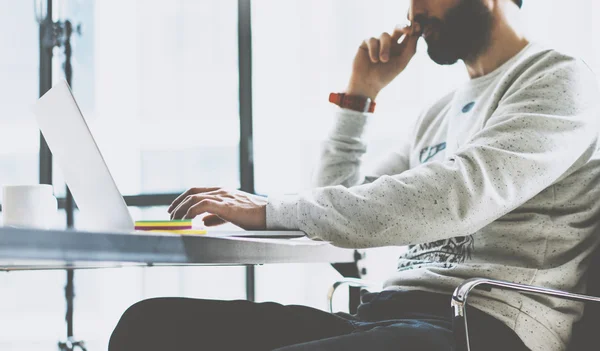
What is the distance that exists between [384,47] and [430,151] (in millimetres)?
350

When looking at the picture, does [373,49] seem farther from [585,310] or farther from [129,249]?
[129,249]

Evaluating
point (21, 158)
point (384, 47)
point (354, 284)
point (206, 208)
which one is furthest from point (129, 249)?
point (21, 158)

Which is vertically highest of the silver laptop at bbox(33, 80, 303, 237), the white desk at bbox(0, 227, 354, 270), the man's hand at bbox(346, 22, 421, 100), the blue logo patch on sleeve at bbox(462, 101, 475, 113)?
the man's hand at bbox(346, 22, 421, 100)

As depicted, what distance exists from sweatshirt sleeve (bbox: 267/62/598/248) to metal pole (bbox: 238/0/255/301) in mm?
2192

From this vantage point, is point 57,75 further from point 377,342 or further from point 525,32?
point 377,342

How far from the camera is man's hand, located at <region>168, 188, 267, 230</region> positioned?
1.11 metres

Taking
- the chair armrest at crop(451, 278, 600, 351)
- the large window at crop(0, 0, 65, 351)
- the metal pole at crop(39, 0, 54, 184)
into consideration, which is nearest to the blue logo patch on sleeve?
the chair armrest at crop(451, 278, 600, 351)

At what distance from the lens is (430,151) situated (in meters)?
1.80

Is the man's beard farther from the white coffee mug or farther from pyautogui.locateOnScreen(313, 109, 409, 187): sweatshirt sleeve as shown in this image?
the white coffee mug

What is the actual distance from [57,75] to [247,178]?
123cm

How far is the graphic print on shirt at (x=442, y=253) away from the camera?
146cm

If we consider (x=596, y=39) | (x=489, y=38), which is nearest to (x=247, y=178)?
(x=596, y=39)

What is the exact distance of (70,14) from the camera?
3.84m

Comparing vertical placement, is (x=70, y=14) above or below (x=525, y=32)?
above
